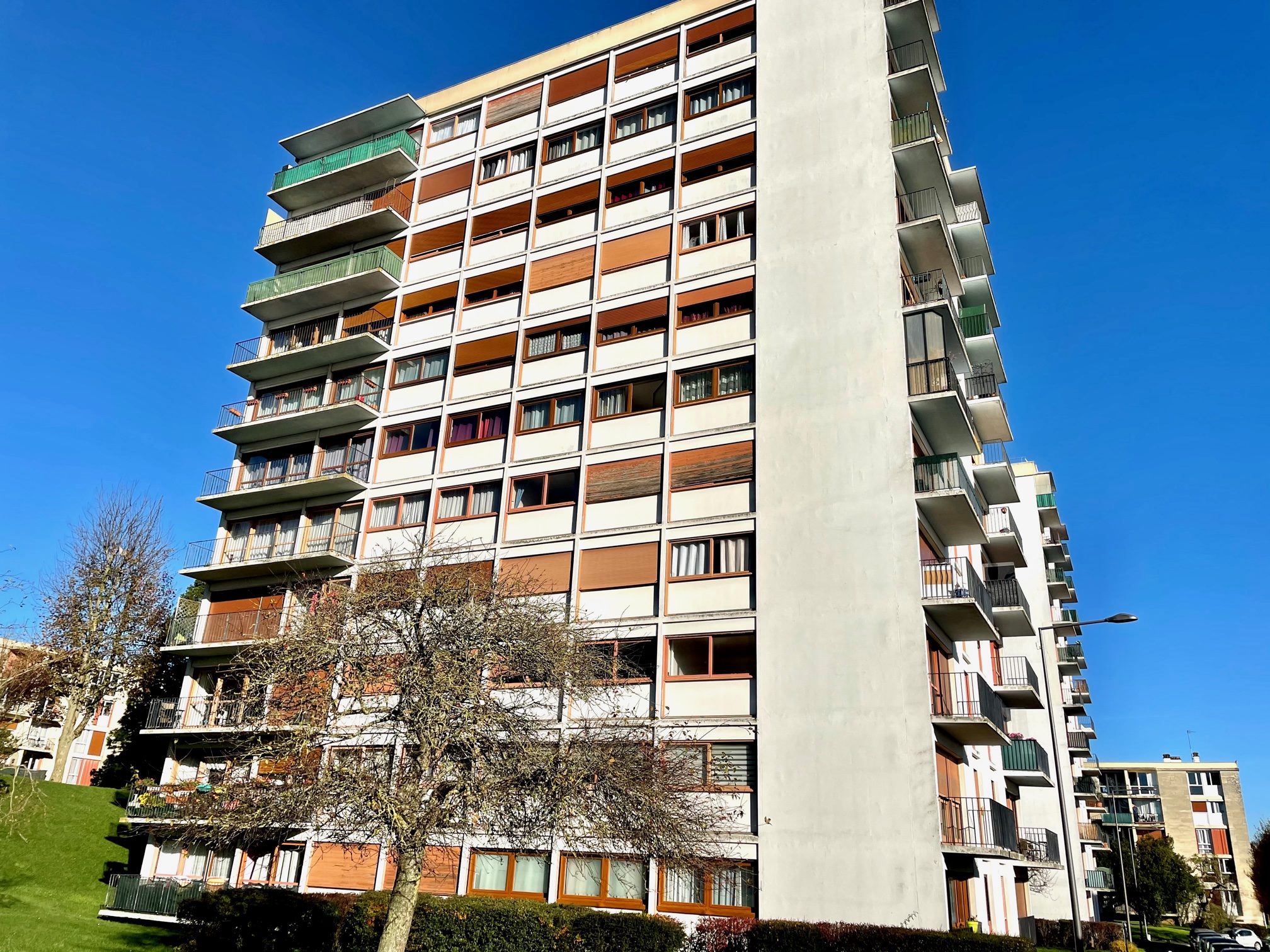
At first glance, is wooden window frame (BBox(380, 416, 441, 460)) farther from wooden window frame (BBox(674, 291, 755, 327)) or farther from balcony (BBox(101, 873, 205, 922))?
balcony (BBox(101, 873, 205, 922))

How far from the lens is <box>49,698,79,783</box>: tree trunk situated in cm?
3803

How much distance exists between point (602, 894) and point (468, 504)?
12.5 metres

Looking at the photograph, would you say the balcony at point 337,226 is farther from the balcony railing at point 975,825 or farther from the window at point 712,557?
the balcony railing at point 975,825

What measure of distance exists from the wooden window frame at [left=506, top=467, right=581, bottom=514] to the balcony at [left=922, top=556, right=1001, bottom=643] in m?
10.2

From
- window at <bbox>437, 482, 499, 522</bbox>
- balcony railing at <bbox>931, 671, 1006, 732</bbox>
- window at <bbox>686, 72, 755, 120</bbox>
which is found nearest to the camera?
balcony railing at <bbox>931, 671, 1006, 732</bbox>

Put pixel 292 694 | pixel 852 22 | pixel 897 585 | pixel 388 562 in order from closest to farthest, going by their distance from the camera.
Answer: pixel 292 694 → pixel 388 562 → pixel 897 585 → pixel 852 22

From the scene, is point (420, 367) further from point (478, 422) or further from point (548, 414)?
point (548, 414)

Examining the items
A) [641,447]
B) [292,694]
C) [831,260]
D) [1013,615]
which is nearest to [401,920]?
[292,694]

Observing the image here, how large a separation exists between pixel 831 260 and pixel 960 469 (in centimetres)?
688

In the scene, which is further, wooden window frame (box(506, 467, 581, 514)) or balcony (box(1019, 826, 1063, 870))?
balcony (box(1019, 826, 1063, 870))

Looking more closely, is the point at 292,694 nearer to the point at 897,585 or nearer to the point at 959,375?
the point at 897,585

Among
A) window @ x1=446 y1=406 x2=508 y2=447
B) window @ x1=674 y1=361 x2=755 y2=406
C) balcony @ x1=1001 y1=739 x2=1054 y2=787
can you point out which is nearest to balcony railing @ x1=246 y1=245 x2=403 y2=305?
window @ x1=446 y1=406 x2=508 y2=447

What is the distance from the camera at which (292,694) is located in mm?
17375

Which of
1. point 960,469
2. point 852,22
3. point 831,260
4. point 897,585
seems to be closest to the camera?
point 897,585
